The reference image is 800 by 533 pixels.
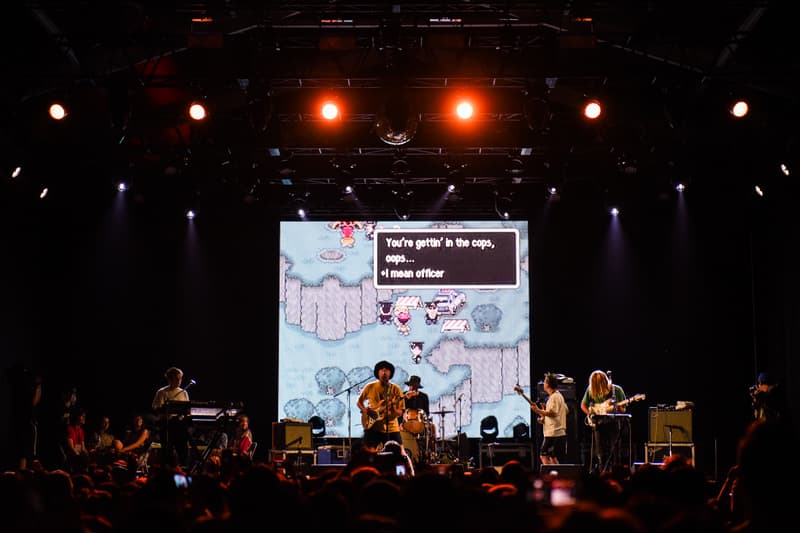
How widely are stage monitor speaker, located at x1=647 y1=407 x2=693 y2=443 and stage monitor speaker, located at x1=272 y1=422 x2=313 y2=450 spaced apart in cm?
498

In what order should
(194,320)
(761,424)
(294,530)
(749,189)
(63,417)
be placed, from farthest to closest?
1. (194,320)
2. (749,189)
3. (63,417)
4. (761,424)
5. (294,530)

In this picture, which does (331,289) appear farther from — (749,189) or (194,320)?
(749,189)

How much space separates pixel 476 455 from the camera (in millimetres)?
16562

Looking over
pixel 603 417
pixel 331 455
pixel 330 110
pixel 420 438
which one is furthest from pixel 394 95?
pixel 331 455

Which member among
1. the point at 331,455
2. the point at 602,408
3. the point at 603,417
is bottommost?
the point at 331,455

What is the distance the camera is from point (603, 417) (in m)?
12.7

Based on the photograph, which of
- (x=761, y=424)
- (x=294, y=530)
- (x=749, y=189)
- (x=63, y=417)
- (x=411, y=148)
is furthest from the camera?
(x=749, y=189)

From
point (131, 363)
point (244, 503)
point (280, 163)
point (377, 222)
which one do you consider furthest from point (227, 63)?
point (244, 503)

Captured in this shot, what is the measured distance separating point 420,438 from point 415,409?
1.47 feet

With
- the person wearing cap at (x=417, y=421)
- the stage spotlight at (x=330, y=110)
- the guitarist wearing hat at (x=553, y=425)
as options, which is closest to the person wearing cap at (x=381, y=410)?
the person wearing cap at (x=417, y=421)

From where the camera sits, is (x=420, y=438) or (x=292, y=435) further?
(x=420, y=438)

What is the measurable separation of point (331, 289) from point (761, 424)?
1426 centimetres

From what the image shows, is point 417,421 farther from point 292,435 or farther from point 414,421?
point 292,435

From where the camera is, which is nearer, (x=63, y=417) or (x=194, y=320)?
(x=63, y=417)
